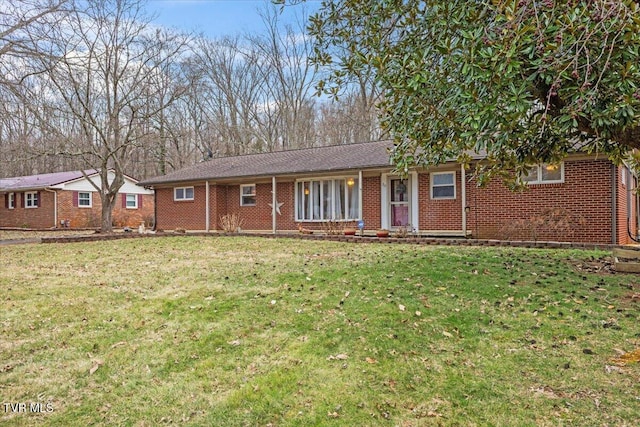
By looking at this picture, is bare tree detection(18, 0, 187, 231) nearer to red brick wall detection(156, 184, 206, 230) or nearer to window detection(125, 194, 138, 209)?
red brick wall detection(156, 184, 206, 230)

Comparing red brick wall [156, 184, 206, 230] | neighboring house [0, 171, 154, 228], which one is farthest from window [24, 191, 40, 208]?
red brick wall [156, 184, 206, 230]

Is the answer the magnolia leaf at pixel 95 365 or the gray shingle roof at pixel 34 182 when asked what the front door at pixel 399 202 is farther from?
the gray shingle roof at pixel 34 182

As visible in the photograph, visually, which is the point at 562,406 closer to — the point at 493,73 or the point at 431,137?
the point at 493,73

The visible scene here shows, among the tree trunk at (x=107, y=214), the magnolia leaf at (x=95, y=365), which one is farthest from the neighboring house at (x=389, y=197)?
the magnolia leaf at (x=95, y=365)

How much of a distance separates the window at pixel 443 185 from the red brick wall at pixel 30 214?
76.5 ft

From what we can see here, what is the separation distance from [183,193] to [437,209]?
1175 centimetres

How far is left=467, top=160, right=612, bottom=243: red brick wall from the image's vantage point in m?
11.6

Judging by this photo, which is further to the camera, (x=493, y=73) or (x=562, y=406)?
(x=493, y=73)

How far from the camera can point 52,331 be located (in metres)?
5.05

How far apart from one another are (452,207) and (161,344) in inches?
439

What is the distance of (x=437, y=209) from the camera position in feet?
46.6

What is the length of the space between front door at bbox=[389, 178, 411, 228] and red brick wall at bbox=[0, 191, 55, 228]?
71.2 feet

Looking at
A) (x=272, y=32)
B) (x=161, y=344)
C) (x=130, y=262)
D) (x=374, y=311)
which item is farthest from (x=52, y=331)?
(x=272, y=32)

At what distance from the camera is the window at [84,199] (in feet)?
91.1
